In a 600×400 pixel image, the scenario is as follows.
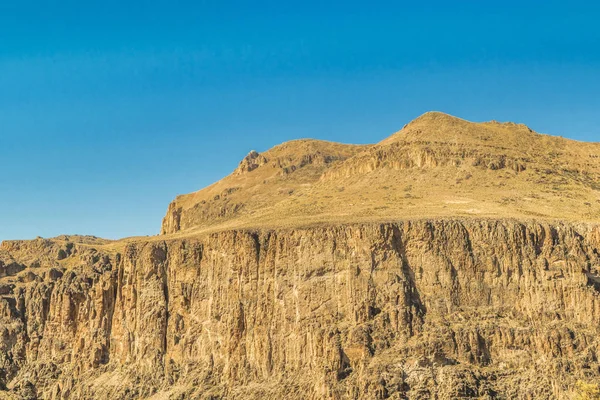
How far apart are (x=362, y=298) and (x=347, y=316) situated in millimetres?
2208

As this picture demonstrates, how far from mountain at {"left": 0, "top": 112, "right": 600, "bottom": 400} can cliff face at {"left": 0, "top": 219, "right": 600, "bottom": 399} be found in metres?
0.16

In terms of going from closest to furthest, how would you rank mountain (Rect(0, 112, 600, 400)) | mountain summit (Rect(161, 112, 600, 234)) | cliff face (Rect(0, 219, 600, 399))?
cliff face (Rect(0, 219, 600, 399)), mountain (Rect(0, 112, 600, 400)), mountain summit (Rect(161, 112, 600, 234))

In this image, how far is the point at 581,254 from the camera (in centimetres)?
9219

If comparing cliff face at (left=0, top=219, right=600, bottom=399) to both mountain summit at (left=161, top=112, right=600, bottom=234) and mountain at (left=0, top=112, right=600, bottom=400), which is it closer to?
mountain at (left=0, top=112, right=600, bottom=400)

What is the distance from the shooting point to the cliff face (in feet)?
283

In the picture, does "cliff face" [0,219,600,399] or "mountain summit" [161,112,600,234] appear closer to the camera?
"cliff face" [0,219,600,399]

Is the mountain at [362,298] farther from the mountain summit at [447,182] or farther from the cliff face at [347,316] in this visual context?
the mountain summit at [447,182]

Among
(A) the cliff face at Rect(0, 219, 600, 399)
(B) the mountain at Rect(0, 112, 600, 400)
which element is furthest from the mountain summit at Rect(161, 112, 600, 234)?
(A) the cliff face at Rect(0, 219, 600, 399)

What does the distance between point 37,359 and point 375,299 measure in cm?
4386

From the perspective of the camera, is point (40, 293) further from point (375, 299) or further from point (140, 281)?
point (375, 299)

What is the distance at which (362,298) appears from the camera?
300 ft

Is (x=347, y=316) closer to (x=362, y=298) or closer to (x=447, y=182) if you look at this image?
(x=362, y=298)

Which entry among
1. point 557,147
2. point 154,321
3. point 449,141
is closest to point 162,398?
point 154,321

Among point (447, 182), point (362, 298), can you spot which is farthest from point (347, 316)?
point (447, 182)
